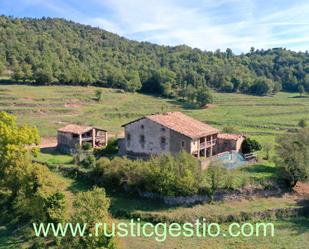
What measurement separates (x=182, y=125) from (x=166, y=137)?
2845mm

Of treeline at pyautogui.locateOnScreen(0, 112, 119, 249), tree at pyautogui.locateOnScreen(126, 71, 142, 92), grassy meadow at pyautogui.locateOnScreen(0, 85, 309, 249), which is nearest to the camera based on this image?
treeline at pyautogui.locateOnScreen(0, 112, 119, 249)

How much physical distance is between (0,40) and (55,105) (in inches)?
2201

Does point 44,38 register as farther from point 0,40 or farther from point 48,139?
point 48,139

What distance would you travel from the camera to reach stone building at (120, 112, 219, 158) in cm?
4672

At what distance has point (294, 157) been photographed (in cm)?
4156

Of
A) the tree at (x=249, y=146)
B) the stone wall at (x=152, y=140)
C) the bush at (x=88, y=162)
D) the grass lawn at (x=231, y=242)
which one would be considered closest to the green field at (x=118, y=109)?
the tree at (x=249, y=146)

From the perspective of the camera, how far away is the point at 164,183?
125 ft

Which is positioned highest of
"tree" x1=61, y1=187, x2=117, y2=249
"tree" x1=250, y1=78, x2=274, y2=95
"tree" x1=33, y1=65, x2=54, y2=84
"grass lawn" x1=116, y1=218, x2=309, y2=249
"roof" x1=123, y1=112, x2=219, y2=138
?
"tree" x1=33, y1=65, x2=54, y2=84

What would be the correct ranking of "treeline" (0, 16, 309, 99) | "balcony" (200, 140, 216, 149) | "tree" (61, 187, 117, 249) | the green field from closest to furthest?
"tree" (61, 187, 117, 249), "balcony" (200, 140, 216, 149), the green field, "treeline" (0, 16, 309, 99)

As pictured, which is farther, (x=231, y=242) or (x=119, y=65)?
(x=119, y=65)

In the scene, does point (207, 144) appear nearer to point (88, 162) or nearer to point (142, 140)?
point (142, 140)

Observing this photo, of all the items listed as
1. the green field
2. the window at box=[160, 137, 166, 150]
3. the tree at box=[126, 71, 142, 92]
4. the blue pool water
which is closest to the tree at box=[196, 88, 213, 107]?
the green field

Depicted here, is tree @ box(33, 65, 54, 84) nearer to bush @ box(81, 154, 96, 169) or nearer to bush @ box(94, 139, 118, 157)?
bush @ box(94, 139, 118, 157)

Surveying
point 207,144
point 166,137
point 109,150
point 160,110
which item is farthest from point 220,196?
point 160,110
